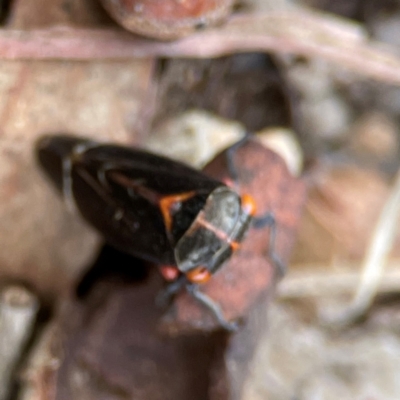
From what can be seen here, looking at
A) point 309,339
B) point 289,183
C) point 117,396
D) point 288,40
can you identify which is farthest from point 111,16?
point 309,339

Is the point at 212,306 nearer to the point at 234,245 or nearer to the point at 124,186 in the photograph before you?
the point at 234,245

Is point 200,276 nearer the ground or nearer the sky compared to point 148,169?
nearer the ground

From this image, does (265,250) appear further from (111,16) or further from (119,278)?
(111,16)

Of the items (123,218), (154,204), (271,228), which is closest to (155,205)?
(154,204)

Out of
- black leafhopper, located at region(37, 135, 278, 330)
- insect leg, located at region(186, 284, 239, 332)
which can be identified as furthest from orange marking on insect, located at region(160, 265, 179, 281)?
insect leg, located at region(186, 284, 239, 332)

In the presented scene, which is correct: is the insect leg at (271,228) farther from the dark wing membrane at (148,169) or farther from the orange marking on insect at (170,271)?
the orange marking on insect at (170,271)

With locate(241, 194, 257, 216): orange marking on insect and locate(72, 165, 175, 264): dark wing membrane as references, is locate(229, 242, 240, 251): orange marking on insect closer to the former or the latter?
locate(241, 194, 257, 216): orange marking on insect
